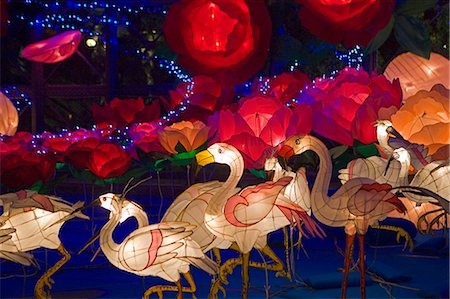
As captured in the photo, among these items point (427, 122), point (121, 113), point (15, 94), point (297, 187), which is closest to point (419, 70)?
point (427, 122)

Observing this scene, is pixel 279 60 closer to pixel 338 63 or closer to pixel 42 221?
pixel 338 63

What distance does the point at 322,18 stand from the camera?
613mm

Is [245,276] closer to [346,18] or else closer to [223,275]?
[223,275]

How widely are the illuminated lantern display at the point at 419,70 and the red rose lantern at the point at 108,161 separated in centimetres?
34

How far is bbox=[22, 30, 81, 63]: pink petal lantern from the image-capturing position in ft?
3.39

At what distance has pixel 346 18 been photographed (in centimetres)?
60

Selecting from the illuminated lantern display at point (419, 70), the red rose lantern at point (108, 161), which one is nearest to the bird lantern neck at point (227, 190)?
the red rose lantern at point (108, 161)

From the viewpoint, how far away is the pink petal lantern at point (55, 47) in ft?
3.39

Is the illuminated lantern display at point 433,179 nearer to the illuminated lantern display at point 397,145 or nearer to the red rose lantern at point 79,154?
the illuminated lantern display at point 397,145

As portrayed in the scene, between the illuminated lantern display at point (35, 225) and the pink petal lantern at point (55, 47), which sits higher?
the pink petal lantern at point (55, 47)

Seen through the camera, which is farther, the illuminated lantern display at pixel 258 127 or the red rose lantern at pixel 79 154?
the red rose lantern at pixel 79 154

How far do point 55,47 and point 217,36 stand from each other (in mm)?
524

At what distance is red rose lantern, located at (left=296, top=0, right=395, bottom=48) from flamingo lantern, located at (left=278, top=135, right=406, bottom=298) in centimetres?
15

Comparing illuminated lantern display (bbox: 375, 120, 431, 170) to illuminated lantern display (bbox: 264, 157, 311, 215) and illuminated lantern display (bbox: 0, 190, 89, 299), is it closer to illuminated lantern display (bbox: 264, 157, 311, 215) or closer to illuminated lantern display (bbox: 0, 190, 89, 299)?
illuminated lantern display (bbox: 264, 157, 311, 215)
